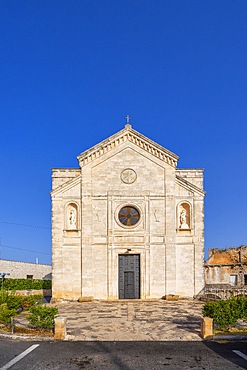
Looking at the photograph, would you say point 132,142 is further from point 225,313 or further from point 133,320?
point 225,313

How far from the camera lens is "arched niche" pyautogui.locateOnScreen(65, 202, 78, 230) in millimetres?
29516

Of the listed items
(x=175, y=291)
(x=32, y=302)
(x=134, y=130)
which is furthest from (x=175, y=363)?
(x=134, y=130)

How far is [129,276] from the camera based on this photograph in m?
29.3

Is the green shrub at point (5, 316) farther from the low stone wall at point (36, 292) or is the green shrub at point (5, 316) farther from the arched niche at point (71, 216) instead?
the low stone wall at point (36, 292)

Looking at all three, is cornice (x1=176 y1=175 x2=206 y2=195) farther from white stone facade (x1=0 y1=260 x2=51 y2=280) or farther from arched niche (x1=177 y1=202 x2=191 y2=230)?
white stone facade (x1=0 y1=260 x2=51 y2=280)

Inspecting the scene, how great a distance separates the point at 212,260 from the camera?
4212cm

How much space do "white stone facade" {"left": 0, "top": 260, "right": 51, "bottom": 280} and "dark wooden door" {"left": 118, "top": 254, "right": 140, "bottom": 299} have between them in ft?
87.2

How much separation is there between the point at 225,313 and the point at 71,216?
1534 centimetres

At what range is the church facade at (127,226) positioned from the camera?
94.8ft

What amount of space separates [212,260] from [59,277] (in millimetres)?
18905

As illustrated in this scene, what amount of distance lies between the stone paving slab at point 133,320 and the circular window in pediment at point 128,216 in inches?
214

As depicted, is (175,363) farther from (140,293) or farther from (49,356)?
(140,293)

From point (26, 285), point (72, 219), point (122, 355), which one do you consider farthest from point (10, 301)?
point (26, 285)

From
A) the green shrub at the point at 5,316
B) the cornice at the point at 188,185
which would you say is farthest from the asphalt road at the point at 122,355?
the cornice at the point at 188,185
